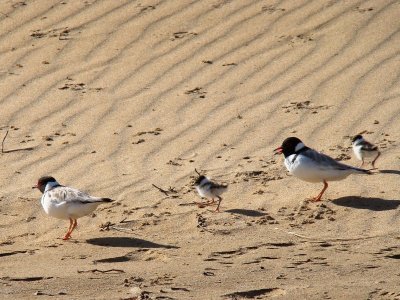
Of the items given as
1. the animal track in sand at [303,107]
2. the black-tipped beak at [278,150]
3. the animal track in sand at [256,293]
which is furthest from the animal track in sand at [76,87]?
the animal track in sand at [256,293]

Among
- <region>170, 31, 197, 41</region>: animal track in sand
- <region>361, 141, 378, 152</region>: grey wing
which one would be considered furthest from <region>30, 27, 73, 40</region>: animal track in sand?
<region>361, 141, 378, 152</region>: grey wing

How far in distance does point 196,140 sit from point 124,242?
113 inches

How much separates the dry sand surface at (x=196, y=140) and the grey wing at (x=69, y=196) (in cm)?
31

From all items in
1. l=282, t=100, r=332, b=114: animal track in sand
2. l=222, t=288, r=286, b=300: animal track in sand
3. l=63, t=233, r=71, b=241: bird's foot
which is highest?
l=222, t=288, r=286, b=300: animal track in sand

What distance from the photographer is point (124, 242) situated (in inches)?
340

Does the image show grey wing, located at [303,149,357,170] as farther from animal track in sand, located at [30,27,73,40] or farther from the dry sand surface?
animal track in sand, located at [30,27,73,40]

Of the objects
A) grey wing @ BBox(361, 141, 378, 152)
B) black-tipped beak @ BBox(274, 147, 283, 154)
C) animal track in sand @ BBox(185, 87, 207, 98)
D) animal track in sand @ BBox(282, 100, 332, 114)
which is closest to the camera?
grey wing @ BBox(361, 141, 378, 152)

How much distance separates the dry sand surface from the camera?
25.4ft

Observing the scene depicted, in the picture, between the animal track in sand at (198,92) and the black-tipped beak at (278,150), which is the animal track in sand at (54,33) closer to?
the animal track in sand at (198,92)

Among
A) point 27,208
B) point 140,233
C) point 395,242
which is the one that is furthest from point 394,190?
point 27,208

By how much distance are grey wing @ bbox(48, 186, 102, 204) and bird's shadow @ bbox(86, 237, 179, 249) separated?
317 millimetres

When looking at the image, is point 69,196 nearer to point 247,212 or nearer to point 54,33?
point 247,212

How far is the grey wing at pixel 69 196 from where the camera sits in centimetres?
884

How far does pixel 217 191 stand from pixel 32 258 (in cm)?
187
